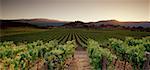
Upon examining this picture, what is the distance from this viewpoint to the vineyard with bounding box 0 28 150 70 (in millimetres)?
7188

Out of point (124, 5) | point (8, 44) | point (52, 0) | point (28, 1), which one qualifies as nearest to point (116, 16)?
point (124, 5)

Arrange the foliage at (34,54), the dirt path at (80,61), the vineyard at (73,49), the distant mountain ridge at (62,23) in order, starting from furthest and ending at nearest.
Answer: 1. the distant mountain ridge at (62,23)
2. the dirt path at (80,61)
3. the vineyard at (73,49)
4. the foliage at (34,54)

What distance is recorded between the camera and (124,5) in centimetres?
898

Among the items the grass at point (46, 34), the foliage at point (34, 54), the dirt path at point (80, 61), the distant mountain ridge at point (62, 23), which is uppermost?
the distant mountain ridge at point (62, 23)

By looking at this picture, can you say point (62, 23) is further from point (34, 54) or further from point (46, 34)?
point (34, 54)

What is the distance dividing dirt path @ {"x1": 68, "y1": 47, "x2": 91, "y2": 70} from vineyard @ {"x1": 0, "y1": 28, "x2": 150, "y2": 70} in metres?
0.03

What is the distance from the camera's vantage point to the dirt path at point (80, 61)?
26.4ft

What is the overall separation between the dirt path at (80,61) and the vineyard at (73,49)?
0.03 m

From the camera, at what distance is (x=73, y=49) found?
873 centimetres

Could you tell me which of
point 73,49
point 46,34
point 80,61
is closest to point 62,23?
point 46,34

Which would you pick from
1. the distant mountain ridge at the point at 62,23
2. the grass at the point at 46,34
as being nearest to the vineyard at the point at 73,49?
the grass at the point at 46,34

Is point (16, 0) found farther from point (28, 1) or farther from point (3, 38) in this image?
point (3, 38)

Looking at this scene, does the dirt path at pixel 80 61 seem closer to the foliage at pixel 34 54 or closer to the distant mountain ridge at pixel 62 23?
the foliage at pixel 34 54

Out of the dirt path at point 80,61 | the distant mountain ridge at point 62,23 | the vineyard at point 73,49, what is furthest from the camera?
the distant mountain ridge at point 62,23
